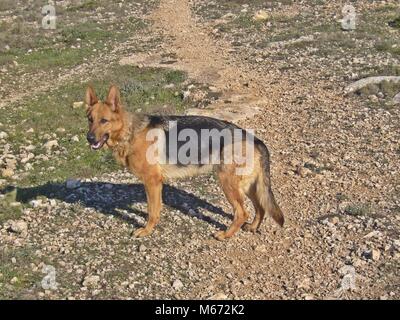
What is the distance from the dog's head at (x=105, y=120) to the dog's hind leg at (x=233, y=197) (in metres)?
1.49

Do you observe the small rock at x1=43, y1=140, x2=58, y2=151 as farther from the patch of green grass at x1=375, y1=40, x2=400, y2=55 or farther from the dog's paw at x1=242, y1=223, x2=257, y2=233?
the patch of green grass at x1=375, y1=40, x2=400, y2=55

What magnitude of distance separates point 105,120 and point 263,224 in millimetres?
2651

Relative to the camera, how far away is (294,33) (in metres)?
19.9

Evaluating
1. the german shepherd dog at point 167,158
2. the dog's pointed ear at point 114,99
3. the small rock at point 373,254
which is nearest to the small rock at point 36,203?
the german shepherd dog at point 167,158

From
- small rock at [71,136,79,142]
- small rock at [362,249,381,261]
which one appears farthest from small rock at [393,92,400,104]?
small rock at [71,136,79,142]

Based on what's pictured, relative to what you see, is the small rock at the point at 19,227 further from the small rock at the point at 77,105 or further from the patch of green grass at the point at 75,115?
the small rock at the point at 77,105

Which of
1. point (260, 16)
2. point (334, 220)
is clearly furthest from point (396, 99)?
point (260, 16)

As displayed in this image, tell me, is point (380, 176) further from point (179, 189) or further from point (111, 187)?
point (111, 187)

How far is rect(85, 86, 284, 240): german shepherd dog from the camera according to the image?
7.76 metres

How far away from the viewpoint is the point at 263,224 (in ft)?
27.9

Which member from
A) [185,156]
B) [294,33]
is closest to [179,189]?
[185,156]

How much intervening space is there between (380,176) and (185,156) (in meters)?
3.65

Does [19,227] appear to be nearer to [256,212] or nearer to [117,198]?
[117,198]

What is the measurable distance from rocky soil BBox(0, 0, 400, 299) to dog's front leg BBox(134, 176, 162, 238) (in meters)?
0.14
